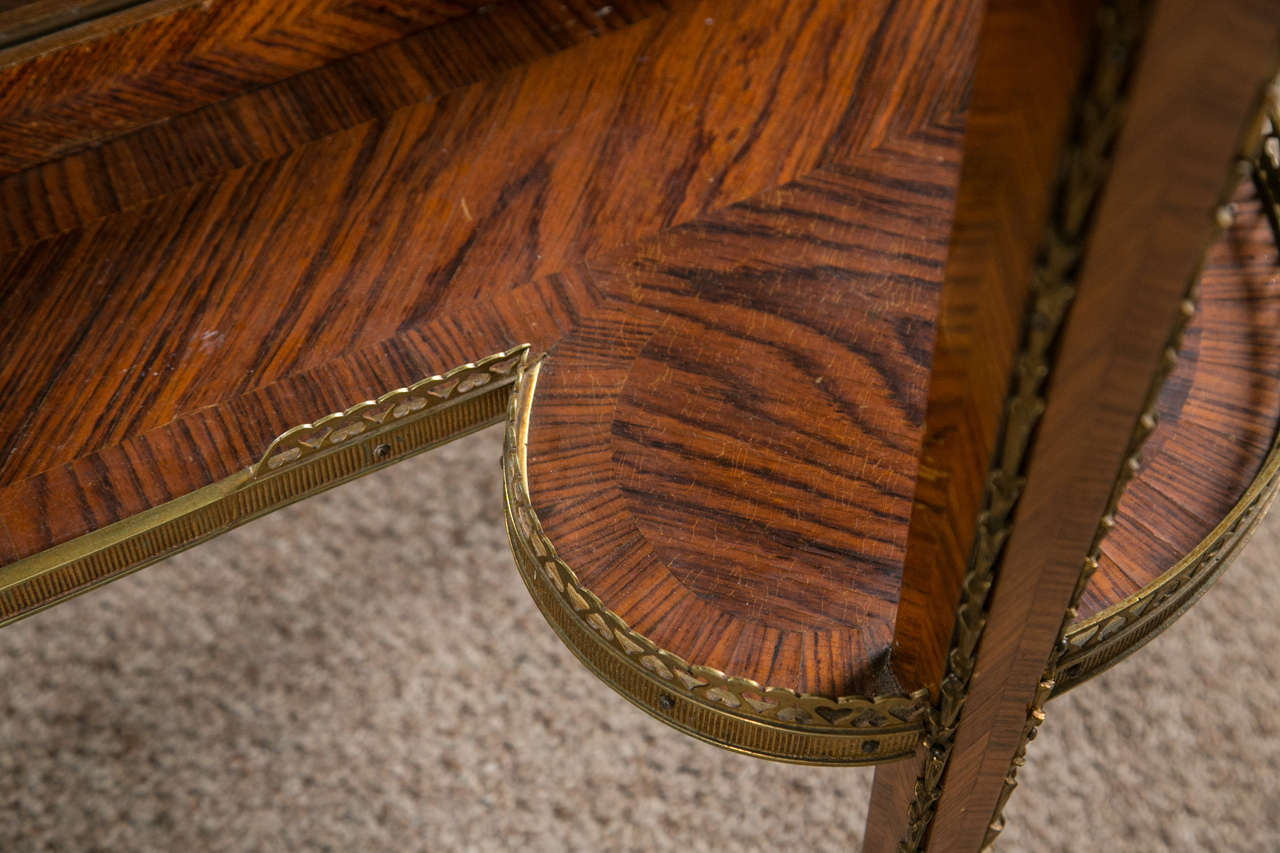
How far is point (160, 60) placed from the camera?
2.56 ft

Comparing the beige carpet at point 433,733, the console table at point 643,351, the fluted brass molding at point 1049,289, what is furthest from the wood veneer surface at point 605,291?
the beige carpet at point 433,733

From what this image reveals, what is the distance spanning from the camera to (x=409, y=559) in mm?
1199

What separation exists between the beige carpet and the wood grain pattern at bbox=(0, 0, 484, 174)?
484 millimetres

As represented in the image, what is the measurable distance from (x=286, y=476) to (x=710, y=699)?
234mm

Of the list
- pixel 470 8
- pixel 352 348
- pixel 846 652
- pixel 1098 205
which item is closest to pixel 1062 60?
pixel 1098 205

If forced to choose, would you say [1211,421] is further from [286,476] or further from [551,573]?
[286,476]

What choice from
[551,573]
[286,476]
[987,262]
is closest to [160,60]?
[286,476]

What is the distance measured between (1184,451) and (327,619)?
2.34 ft

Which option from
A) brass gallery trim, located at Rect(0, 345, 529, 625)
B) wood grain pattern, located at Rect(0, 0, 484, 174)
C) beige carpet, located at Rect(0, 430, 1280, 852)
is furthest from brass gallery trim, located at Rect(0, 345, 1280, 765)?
beige carpet, located at Rect(0, 430, 1280, 852)

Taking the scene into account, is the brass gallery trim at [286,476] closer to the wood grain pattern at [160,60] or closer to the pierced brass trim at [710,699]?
the pierced brass trim at [710,699]

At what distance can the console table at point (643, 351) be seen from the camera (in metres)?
0.63

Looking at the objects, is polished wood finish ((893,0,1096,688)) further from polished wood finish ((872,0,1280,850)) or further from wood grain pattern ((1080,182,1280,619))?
wood grain pattern ((1080,182,1280,619))

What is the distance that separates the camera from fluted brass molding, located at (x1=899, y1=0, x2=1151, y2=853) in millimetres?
377

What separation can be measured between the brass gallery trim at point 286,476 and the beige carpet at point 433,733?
431 mm
